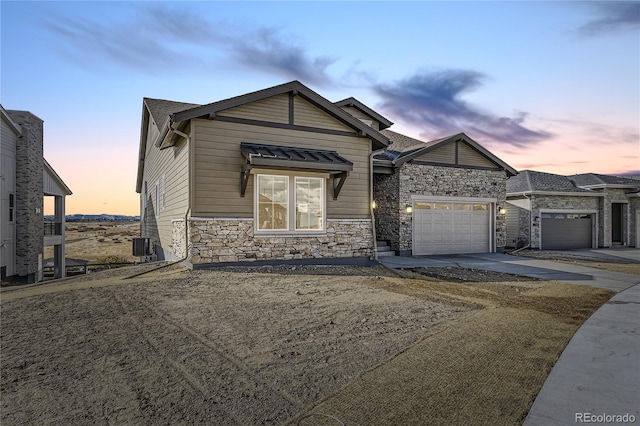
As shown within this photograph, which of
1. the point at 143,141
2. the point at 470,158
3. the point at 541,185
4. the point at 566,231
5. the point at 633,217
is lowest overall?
the point at 566,231

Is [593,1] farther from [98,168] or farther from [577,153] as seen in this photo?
[98,168]

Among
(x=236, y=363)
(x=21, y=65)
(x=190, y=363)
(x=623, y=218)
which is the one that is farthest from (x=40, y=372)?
(x=623, y=218)

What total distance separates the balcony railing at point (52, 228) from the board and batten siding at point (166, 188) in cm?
394

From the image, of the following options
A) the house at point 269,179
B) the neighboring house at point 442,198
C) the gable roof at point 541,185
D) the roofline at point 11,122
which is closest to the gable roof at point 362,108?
the neighboring house at point 442,198

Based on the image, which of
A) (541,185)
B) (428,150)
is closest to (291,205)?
(428,150)

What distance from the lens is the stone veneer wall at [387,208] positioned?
565 inches

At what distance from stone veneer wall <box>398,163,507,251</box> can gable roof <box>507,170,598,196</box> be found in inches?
168

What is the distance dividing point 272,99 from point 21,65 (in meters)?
6.44

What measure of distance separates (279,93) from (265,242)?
4291 millimetres

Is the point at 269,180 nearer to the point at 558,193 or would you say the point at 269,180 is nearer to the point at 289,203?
the point at 289,203

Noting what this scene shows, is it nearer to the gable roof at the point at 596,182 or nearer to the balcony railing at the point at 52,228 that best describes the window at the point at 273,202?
the balcony railing at the point at 52,228

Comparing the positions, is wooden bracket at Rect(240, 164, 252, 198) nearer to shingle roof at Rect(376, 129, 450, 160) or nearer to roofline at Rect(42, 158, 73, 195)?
shingle roof at Rect(376, 129, 450, 160)

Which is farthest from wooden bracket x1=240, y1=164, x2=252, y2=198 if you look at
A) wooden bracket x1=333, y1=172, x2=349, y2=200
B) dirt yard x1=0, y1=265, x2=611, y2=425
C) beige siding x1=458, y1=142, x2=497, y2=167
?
beige siding x1=458, y1=142, x2=497, y2=167

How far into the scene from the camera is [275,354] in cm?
386
